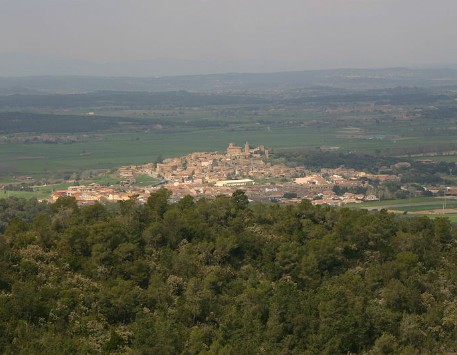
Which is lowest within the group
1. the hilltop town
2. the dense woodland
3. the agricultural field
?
the agricultural field

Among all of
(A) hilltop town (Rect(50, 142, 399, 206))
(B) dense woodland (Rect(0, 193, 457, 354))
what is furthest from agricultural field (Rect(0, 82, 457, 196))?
(B) dense woodland (Rect(0, 193, 457, 354))

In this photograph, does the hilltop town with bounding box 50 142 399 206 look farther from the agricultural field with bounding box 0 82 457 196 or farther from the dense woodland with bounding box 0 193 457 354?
the dense woodland with bounding box 0 193 457 354

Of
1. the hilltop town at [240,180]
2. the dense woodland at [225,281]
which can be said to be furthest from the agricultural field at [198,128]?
the dense woodland at [225,281]

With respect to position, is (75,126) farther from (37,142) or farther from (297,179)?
(297,179)

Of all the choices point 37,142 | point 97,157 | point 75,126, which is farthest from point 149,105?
point 97,157

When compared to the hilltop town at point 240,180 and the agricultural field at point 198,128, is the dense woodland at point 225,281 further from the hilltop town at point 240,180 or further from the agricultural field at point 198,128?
the agricultural field at point 198,128

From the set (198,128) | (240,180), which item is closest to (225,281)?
(240,180)
